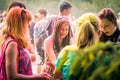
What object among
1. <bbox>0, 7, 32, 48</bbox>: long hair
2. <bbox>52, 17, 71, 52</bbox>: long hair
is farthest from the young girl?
<bbox>52, 17, 71, 52</bbox>: long hair

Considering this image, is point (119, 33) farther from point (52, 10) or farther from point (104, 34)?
Result: point (52, 10)

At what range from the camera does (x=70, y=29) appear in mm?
7453

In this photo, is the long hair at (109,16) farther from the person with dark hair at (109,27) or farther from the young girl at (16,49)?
the young girl at (16,49)

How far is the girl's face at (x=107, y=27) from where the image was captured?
648 cm

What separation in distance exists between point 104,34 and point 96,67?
4.02 meters

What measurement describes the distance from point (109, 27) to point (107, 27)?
0.09ft

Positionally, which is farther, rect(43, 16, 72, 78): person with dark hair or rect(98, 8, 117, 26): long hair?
rect(43, 16, 72, 78): person with dark hair

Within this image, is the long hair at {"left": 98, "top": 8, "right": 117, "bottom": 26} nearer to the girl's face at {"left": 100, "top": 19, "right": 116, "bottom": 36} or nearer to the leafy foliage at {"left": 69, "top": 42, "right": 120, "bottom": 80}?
the girl's face at {"left": 100, "top": 19, "right": 116, "bottom": 36}

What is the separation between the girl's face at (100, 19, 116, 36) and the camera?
648 cm

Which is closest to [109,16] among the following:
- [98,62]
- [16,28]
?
[16,28]

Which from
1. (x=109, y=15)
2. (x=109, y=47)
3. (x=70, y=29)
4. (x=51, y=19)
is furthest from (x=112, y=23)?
(x=109, y=47)

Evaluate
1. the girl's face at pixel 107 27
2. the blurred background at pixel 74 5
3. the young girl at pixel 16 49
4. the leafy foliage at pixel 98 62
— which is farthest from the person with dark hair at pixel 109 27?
the blurred background at pixel 74 5

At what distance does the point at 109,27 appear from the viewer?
21.3 ft

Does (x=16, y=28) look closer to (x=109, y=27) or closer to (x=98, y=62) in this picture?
(x=109, y=27)
